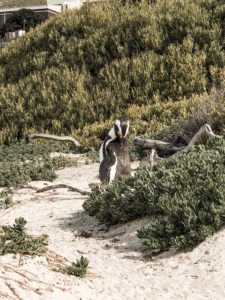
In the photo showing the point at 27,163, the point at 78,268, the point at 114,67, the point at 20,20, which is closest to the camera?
the point at 78,268

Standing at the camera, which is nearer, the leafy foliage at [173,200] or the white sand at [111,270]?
the white sand at [111,270]

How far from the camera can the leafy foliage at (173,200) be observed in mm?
6312

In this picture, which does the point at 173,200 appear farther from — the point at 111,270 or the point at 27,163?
the point at 27,163

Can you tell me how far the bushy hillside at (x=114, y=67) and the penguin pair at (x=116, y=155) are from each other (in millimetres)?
6316

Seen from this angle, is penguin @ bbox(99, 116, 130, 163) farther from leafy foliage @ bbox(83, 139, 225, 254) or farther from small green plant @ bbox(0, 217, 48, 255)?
small green plant @ bbox(0, 217, 48, 255)

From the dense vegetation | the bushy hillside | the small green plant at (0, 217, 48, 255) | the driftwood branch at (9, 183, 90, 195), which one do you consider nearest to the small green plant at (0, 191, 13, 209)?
the driftwood branch at (9, 183, 90, 195)

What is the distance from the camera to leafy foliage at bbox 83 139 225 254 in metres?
6.31

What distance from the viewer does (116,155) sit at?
9.68m

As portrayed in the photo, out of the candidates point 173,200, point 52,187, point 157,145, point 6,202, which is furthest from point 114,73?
point 173,200

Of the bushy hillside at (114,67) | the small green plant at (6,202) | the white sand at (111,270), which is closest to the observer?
the white sand at (111,270)

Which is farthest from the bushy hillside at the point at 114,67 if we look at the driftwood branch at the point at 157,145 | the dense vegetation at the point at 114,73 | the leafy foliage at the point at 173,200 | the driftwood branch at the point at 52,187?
the leafy foliage at the point at 173,200

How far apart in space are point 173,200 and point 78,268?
1.50 meters

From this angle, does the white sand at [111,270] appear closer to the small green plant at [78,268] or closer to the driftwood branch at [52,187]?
the small green plant at [78,268]

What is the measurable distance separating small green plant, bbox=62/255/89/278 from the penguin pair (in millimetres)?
3919
